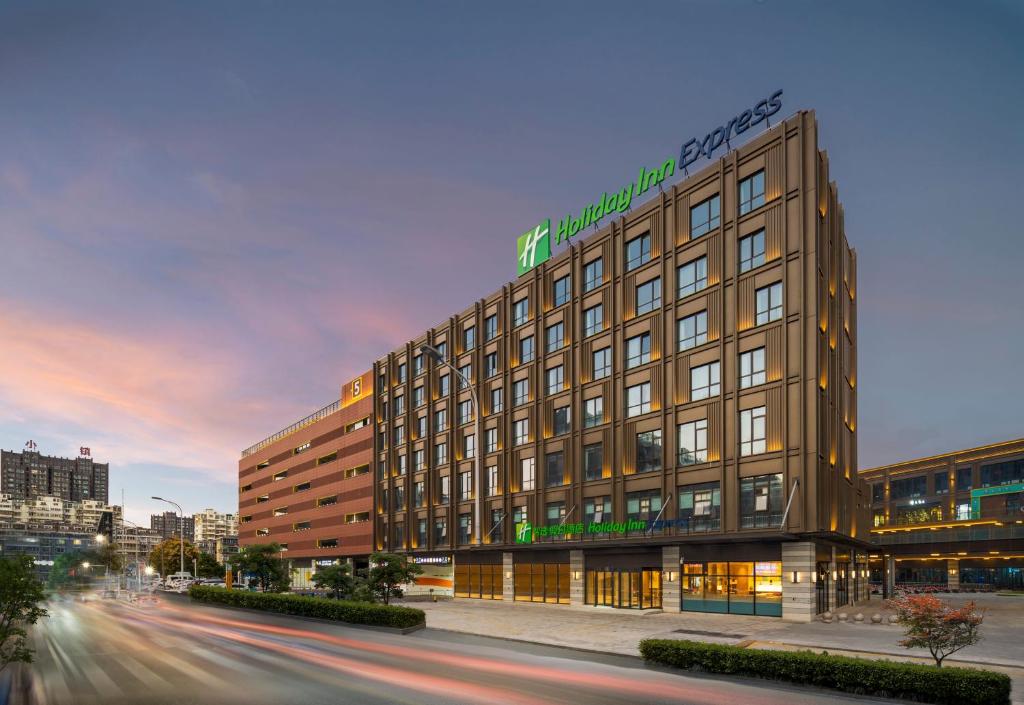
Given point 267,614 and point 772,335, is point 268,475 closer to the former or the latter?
point 267,614

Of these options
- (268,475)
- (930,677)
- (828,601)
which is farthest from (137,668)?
(268,475)

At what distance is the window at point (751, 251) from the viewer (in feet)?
164

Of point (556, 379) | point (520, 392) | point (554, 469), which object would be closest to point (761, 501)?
point (554, 469)

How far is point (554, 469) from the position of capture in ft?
216

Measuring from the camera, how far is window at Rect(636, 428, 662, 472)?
55.2 metres

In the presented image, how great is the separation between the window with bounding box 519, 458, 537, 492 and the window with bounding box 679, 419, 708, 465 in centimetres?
1759

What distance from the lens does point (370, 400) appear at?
338 feet

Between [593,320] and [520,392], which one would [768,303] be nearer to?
[593,320]

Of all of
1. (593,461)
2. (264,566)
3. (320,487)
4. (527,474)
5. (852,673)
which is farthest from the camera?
(320,487)

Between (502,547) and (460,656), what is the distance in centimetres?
3848

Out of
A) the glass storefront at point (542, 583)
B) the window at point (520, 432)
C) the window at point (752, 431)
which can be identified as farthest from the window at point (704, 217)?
the glass storefront at point (542, 583)

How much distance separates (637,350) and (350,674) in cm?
A: 3681

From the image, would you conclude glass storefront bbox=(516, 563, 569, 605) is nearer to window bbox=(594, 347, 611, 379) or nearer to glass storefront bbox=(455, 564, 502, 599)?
glass storefront bbox=(455, 564, 502, 599)

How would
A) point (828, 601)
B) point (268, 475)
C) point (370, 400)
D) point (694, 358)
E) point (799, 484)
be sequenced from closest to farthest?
point (799, 484), point (828, 601), point (694, 358), point (370, 400), point (268, 475)
